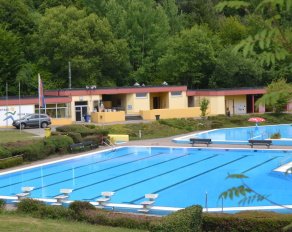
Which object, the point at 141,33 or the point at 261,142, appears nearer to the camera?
the point at 261,142

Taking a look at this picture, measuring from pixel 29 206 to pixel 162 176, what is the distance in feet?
30.1

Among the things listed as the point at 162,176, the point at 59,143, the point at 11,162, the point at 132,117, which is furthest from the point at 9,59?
the point at 162,176

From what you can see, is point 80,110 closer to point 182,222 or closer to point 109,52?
point 109,52

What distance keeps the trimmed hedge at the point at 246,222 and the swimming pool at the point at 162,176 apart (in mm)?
3440

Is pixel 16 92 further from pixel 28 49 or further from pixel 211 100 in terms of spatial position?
pixel 211 100

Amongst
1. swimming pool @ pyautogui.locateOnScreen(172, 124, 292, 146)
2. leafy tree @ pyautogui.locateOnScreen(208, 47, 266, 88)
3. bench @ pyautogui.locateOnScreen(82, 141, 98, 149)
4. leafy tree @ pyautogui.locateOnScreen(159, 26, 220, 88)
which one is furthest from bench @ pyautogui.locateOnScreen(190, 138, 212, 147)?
leafy tree @ pyautogui.locateOnScreen(208, 47, 266, 88)

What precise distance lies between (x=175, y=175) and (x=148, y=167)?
274cm

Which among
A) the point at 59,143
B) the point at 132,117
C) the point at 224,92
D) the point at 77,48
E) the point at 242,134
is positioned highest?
the point at 77,48

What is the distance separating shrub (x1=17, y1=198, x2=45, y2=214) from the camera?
570 inches

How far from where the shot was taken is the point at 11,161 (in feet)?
83.4

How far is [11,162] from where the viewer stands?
2539cm

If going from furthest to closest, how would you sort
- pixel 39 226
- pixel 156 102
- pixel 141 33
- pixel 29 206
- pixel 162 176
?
pixel 141 33 < pixel 156 102 < pixel 162 176 < pixel 29 206 < pixel 39 226

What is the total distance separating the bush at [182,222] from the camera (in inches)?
385

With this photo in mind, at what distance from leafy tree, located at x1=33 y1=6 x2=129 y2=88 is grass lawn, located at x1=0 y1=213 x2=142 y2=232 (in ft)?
145
